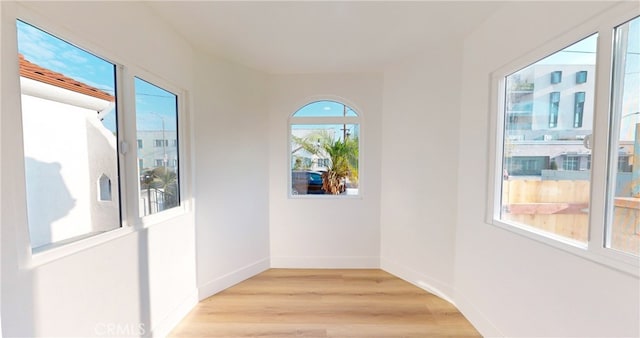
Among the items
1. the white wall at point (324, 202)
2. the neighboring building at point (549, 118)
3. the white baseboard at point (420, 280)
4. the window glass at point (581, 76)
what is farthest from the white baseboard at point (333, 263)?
the window glass at point (581, 76)

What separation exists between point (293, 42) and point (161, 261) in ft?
7.13

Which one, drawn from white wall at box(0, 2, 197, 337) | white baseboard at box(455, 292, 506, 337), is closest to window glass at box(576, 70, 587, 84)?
white baseboard at box(455, 292, 506, 337)

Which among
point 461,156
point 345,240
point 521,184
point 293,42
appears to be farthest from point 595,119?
point 345,240

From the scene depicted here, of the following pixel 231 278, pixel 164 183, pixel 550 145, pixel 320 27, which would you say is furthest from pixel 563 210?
pixel 231 278

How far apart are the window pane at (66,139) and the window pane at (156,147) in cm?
21

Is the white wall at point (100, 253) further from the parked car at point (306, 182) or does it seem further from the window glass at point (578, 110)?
the window glass at point (578, 110)

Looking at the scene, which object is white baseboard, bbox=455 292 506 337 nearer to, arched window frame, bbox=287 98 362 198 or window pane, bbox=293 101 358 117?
arched window frame, bbox=287 98 362 198

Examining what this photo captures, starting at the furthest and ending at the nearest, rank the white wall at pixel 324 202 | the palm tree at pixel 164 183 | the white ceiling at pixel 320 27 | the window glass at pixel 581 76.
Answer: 1. the white wall at pixel 324 202
2. the palm tree at pixel 164 183
3. the white ceiling at pixel 320 27
4. the window glass at pixel 581 76

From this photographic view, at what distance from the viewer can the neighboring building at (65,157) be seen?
1.11 m

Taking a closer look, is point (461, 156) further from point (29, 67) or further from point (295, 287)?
point (29, 67)

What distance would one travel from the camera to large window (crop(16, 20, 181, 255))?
1117 millimetres

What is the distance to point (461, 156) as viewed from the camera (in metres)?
2.28

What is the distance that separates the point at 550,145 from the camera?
1.56 m

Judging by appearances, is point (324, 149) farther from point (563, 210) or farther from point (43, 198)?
point (43, 198)
